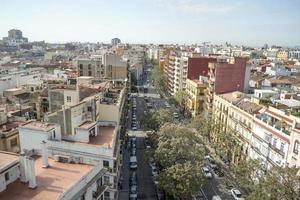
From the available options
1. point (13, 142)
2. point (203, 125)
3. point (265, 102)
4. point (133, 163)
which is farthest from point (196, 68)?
point (13, 142)

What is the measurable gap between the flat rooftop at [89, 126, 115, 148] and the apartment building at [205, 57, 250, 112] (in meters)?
38.6

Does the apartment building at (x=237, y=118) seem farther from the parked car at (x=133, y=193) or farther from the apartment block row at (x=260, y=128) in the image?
the parked car at (x=133, y=193)

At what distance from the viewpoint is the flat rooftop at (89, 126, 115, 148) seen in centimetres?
3769

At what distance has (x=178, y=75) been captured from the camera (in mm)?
111500

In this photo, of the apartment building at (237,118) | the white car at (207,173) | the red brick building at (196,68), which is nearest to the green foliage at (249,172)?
the white car at (207,173)

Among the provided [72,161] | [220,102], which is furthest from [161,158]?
[220,102]

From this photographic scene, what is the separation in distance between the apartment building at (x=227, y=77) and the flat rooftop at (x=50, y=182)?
51037 mm

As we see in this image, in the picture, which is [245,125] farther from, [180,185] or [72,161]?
[72,161]

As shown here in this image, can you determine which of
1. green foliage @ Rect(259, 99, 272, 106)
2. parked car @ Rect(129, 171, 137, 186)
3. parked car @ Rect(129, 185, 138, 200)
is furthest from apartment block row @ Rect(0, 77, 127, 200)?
green foliage @ Rect(259, 99, 272, 106)

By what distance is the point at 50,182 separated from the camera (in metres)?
26.9

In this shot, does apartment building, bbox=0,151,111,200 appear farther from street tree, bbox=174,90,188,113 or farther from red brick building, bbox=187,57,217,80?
red brick building, bbox=187,57,217,80

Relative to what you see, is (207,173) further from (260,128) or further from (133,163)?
(133,163)

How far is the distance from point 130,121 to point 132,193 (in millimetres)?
38908

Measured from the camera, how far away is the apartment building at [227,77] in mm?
74312
